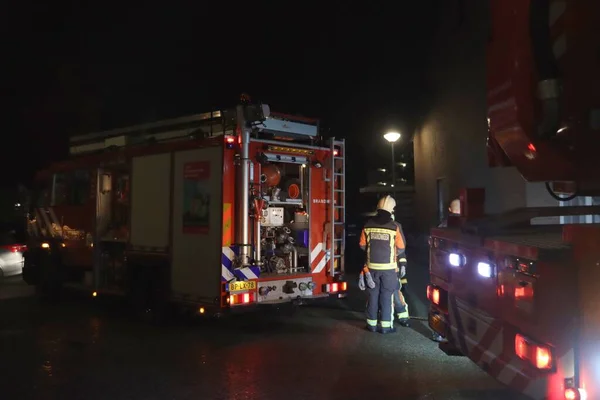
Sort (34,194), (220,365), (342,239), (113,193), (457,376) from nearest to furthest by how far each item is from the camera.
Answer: (457,376) < (220,365) < (342,239) < (113,193) < (34,194)

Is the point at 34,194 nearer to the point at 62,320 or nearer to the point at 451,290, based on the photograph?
the point at 62,320

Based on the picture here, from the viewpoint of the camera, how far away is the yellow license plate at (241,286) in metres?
7.28

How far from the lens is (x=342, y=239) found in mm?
8711

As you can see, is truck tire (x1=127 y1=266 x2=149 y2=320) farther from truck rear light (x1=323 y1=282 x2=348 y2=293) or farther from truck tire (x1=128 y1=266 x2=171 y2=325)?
truck rear light (x1=323 y1=282 x2=348 y2=293)

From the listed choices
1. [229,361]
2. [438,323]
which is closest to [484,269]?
[438,323]

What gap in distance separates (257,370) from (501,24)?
13.8 ft

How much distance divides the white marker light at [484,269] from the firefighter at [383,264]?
12.0 ft

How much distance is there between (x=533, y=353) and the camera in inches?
121

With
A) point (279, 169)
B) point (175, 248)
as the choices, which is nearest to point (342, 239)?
point (279, 169)

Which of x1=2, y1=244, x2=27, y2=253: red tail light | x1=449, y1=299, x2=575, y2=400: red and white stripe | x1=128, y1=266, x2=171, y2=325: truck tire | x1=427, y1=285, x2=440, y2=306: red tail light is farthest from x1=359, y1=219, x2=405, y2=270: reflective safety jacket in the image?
x1=2, y1=244, x2=27, y2=253: red tail light

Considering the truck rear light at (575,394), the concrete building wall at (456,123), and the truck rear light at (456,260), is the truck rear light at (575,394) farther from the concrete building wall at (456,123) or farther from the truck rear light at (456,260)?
the concrete building wall at (456,123)

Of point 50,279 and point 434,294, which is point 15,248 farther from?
point 434,294

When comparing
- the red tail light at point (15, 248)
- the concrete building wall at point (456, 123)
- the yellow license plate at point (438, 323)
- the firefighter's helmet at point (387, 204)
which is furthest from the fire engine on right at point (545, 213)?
the red tail light at point (15, 248)

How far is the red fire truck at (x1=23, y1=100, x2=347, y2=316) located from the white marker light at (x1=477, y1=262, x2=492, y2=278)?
13.1ft
